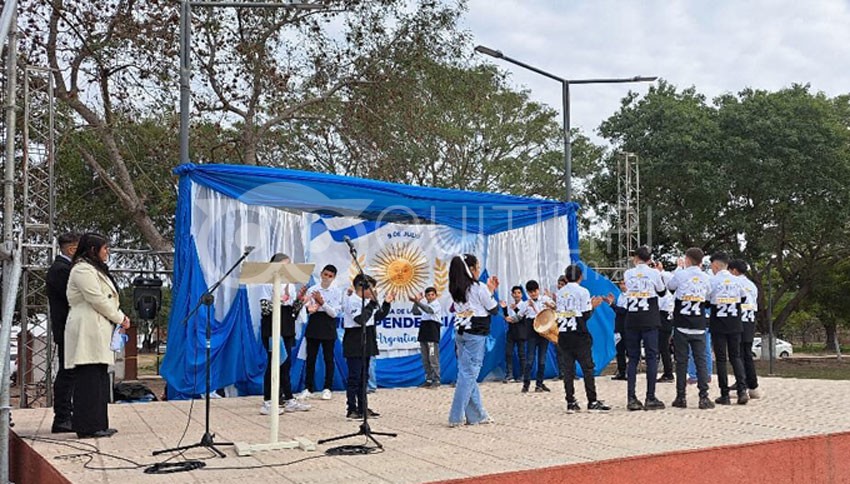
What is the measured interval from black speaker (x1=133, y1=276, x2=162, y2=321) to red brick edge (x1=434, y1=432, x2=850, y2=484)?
9021 millimetres

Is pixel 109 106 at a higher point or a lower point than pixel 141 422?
higher

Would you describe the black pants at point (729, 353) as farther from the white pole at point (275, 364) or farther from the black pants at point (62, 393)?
the black pants at point (62, 393)

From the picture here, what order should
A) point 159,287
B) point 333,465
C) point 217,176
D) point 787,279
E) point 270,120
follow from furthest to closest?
point 787,279
point 270,120
point 159,287
point 217,176
point 333,465

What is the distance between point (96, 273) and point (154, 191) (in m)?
13.5

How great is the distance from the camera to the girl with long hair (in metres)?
7.45

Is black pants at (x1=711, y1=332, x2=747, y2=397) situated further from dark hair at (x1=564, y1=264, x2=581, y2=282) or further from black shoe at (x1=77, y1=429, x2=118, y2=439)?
black shoe at (x1=77, y1=429, x2=118, y2=439)

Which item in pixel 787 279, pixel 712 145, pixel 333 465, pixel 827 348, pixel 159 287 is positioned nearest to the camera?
pixel 333 465

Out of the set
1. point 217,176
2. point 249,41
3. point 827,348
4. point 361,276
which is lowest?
point 827,348

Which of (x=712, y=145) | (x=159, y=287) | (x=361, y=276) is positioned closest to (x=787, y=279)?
(x=712, y=145)

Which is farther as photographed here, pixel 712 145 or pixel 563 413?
pixel 712 145

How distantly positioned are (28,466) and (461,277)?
390cm

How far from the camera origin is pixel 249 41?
16359 millimetres

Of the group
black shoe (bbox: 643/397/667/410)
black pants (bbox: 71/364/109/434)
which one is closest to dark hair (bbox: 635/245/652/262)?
black shoe (bbox: 643/397/667/410)

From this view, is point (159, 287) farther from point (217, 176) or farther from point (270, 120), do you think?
point (270, 120)
